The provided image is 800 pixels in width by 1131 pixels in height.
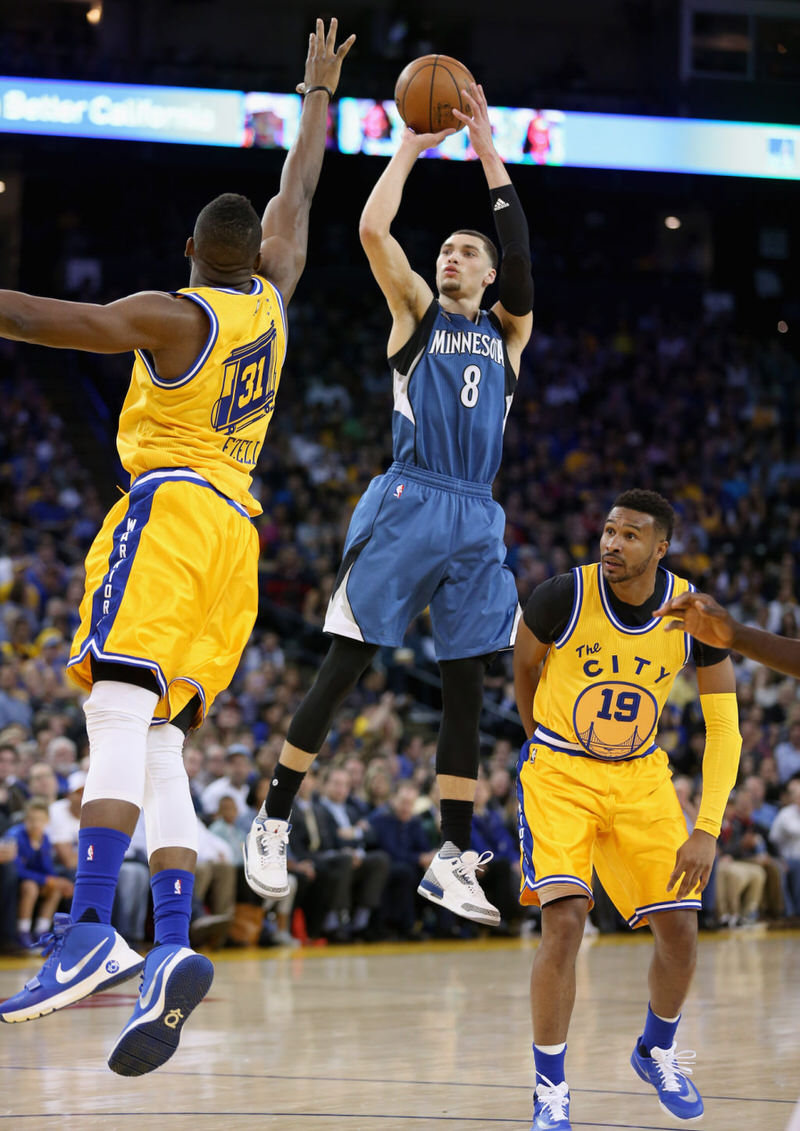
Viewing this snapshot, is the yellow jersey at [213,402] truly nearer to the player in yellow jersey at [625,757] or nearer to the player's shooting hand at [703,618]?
the player's shooting hand at [703,618]

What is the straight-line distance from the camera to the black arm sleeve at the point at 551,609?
5.97 metres

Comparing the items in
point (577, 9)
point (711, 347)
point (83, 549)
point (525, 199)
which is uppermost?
point (577, 9)

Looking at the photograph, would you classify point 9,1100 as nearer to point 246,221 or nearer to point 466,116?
point 246,221

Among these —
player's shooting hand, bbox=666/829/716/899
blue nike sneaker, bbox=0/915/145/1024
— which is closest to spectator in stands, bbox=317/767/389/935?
player's shooting hand, bbox=666/829/716/899

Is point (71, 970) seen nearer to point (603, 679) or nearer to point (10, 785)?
point (603, 679)

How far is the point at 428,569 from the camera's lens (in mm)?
5902

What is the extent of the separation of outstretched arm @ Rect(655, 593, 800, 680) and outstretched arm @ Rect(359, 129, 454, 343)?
208 cm

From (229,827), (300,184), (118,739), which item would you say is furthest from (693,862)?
(229,827)

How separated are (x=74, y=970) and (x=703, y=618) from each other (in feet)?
6.65

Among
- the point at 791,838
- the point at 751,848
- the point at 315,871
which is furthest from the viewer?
the point at 791,838

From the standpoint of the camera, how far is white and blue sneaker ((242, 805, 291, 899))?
5.86 m

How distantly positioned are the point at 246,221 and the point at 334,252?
19.2 m

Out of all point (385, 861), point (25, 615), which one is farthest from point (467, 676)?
point (25, 615)

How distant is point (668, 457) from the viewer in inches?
892
